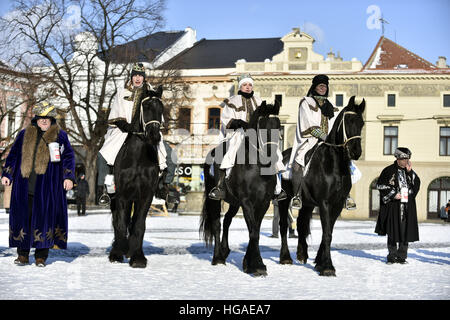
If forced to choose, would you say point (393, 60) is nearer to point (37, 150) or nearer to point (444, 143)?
point (444, 143)

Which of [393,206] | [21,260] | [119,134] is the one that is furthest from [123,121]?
[393,206]

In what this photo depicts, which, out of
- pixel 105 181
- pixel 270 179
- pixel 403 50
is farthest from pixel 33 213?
pixel 403 50

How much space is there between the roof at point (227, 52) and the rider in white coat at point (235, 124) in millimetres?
44350

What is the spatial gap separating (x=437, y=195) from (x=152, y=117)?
4256 cm

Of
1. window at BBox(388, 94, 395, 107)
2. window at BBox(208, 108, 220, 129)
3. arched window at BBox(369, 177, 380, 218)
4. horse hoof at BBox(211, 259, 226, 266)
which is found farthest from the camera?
window at BBox(208, 108, 220, 129)

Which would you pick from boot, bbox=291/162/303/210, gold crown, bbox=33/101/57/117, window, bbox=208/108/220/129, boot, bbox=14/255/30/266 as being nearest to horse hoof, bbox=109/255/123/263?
boot, bbox=14/255/30/266

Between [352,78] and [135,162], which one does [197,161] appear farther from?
[135,162]

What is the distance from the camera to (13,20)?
3875 centimetres

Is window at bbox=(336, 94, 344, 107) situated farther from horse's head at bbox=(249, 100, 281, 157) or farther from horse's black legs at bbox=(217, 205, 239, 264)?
horse's head at bbox=(249, 100, 281, 157)

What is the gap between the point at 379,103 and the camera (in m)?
50.4

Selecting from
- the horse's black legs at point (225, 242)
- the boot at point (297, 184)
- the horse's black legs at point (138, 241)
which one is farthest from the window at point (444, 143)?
the horse's black legs at point (138, 241)

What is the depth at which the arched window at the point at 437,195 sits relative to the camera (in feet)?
162

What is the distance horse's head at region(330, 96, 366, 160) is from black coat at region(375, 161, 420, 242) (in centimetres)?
286

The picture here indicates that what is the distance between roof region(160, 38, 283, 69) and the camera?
56.5 meters
